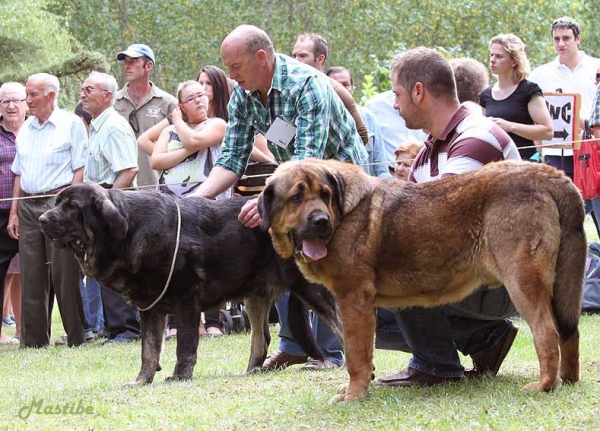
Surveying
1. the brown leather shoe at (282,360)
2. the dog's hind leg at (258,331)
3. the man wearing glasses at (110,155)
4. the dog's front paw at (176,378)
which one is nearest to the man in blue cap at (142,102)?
the man wearing glasses at (110,155)

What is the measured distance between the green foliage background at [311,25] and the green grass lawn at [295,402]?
25.8 meters

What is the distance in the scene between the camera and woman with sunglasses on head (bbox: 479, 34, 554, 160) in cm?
954

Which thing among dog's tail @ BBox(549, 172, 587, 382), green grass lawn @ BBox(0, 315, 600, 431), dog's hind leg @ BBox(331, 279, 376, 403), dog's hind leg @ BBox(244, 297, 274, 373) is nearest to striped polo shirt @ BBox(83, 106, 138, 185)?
green grass lawn @ BBox(0, 315, 600, 431)

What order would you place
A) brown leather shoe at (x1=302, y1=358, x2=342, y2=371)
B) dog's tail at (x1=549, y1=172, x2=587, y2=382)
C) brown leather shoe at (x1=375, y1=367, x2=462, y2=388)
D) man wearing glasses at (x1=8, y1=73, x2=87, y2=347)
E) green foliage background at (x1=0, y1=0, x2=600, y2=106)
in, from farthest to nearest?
green foliage background at (x1=0, y1=0, x2=600, y2=106), man wearing glasses at (x1=8, y1=73, x2=87, y2=347), brown leather shoe at (x1=302, y1=358, x2=342, y2=371), brown leather shoe at (x1=375, y1=367, x2=462, y2=388), dog's tail at (x1=549, y1=172, x2=587, y2=382)

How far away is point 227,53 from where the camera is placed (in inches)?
276

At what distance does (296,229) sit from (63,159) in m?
5.96

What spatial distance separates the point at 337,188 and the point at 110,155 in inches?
210

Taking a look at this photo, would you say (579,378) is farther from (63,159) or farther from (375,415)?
(63,159)

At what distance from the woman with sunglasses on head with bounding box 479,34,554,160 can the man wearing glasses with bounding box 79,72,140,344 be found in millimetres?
3693

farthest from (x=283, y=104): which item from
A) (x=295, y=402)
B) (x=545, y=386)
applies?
(x=545, y=386)

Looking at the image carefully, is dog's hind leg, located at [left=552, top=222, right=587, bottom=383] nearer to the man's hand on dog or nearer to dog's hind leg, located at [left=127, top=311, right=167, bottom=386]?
the man's hand on dog

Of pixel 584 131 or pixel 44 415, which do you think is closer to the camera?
pixel 44 415

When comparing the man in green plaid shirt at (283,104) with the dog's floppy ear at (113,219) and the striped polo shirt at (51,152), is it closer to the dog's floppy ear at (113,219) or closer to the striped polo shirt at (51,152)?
the dog's floppy ear at (113,219)

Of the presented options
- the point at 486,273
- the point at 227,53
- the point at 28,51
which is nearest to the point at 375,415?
the point at 486,273
